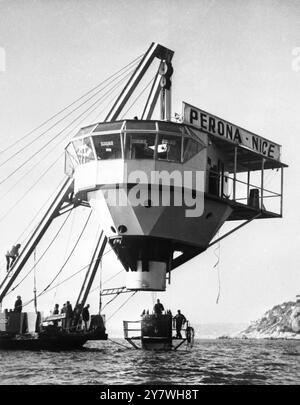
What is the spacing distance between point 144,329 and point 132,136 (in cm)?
1157

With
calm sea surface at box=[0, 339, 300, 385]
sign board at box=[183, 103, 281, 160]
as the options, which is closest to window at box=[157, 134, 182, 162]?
sign board at box=[183, 103, 281, 160]

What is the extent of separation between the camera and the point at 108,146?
124 ft

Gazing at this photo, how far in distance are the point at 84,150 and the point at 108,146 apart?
188cm

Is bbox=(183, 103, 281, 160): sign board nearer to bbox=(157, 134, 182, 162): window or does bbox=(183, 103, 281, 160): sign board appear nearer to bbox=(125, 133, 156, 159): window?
bbox=(157, 134, 182, 162): window

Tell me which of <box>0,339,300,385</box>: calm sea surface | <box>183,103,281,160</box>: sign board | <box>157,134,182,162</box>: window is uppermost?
<box>183,103,281,160</box>: sign board

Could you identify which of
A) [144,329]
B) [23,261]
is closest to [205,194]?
[144,329]

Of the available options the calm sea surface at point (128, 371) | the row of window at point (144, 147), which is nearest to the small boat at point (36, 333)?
the calm sea surface at point (128, 371)

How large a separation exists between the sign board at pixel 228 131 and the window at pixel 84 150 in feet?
18.4

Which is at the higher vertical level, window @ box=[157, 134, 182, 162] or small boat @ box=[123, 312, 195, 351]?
window @ box=[157, 134, 182, 162]

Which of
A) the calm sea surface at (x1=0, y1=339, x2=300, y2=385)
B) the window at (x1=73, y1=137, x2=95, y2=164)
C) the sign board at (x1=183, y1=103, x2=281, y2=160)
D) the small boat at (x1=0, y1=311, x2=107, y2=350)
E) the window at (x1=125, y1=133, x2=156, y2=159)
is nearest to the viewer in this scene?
the calm sea surface at (x1=0, y1=339, x2=300, y2=385)

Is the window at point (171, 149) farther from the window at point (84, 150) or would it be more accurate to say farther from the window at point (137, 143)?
the window at point (84, 150)

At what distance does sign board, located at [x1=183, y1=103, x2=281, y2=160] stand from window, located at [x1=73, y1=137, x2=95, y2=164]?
559cm

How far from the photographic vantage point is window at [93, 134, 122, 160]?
37.3 m

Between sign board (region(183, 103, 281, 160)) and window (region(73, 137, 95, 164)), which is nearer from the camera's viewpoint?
window (region(73, 137, 95, 164))
